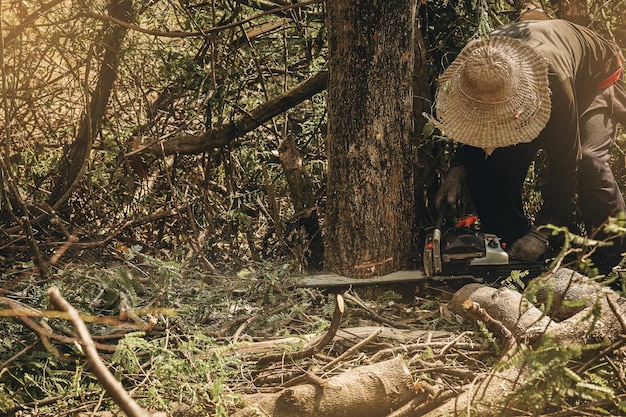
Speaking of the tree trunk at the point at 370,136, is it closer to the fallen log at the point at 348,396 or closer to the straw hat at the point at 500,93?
the straw hat at the point at 500,93

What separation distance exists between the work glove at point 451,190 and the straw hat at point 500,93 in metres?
0.28

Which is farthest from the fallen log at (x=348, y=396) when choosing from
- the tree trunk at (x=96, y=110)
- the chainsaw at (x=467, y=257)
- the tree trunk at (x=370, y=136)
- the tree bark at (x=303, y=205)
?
the tree trunk at (x=96, y=110)

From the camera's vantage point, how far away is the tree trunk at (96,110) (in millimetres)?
5145

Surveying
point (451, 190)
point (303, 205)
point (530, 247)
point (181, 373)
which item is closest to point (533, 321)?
point (530, 247)

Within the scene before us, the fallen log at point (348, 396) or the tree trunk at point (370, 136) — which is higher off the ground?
the tree trunk at point (370, 136)

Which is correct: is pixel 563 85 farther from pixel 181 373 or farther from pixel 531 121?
pixel 181 373

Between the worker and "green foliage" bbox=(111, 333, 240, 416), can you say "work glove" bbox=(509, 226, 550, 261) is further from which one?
"green foliage" bbox=(111, 333, 240, 416)

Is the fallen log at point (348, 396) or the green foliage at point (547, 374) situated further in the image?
the fallen log at point (348, 396)

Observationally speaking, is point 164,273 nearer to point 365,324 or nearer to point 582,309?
point 365,324

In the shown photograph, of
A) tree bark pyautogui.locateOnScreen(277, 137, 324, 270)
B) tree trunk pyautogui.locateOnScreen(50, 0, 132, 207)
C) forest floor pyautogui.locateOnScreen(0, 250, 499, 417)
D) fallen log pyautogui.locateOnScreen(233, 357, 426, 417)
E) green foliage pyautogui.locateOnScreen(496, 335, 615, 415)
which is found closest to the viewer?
green foliage pyautogui.locateOnScreen(496, 335, 615, 415)

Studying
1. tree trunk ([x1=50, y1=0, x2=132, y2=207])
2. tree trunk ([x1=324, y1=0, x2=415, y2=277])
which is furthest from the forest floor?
tree trunk ([x1=50, y1=0, x2=132, y2=207])

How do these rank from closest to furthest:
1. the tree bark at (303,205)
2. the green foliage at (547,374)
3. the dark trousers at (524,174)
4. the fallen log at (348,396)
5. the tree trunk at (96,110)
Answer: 1. the green foliage at (547,374)
2. the fallen log at (348,396)
3. the dark trousers at (524,174)
4. the tree bark at (303,205)
5. the tree trunk at (96,110)

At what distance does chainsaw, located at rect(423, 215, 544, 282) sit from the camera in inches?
157

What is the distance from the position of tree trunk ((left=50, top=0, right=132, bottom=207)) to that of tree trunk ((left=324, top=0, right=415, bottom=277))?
1762mm
